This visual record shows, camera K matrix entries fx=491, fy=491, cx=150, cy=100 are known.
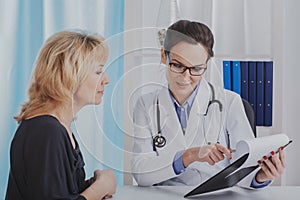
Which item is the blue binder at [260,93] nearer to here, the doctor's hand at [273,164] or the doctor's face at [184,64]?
the doctor's hand at [273,164]

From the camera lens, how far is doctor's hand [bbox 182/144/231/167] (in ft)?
4.01

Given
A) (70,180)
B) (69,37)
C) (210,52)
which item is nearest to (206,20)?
(210,52)

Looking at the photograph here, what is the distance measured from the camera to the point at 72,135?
49.9 inches

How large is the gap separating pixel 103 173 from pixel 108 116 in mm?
Answer: 147

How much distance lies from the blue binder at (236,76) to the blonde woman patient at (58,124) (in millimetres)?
723

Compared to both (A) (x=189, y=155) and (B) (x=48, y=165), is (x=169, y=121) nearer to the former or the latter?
(A) (x=189, y=155)

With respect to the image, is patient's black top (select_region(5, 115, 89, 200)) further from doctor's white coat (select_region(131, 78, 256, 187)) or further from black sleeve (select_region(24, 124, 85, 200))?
doctor's white coat (select_region(131, 78, 256, 187))

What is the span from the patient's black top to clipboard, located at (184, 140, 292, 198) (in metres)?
0.30

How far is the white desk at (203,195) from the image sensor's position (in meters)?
1.26

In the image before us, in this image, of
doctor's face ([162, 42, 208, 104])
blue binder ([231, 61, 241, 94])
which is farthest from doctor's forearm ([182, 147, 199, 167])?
blue binder ([231, 61, 241, 94])

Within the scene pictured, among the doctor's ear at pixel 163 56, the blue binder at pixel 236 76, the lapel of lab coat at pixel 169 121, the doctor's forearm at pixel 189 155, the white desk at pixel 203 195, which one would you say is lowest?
the white desk at pixel 203 195

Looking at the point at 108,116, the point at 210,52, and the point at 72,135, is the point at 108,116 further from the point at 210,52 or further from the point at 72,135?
the point at 210,52

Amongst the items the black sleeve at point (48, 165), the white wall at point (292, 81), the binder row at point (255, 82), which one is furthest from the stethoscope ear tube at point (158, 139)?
the white wall at point (292, 81)

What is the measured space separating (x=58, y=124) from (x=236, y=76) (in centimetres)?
88
